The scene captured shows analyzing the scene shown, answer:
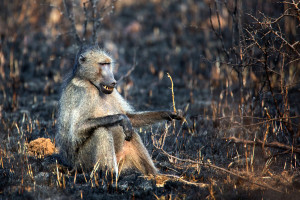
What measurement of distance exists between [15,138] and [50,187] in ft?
6.49

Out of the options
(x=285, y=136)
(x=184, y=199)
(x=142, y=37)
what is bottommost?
(x=184, y=199)

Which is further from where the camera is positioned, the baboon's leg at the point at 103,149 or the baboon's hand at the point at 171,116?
the baboon's hand at the point at 171,116

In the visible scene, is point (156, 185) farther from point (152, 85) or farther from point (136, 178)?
point (152, 85)

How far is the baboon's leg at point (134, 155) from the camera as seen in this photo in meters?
4.56

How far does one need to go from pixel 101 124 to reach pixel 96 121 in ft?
0.20

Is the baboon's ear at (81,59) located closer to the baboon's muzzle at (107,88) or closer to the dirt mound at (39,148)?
the baboon's muzzle at (107,88)

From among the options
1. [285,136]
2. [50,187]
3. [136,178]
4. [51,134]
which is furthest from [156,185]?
[51,134]

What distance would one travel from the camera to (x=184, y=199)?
372 centimetres

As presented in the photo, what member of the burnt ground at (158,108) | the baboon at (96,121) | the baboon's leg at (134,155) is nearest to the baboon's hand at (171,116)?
the baboon at (96,121)

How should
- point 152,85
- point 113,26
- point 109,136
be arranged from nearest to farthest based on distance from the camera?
1. point 109,136
2. point 152,85
3. point 113,26

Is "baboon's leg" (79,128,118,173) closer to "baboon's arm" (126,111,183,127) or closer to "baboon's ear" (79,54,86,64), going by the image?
"baboon's arm" (126,111,183,127)

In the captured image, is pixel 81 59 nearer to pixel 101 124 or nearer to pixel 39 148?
pixel 101 124

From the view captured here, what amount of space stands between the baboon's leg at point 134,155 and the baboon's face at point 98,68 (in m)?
0.64

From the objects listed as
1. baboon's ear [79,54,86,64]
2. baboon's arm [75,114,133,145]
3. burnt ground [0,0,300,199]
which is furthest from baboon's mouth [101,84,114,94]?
burnt ground [0,0,300,199]
